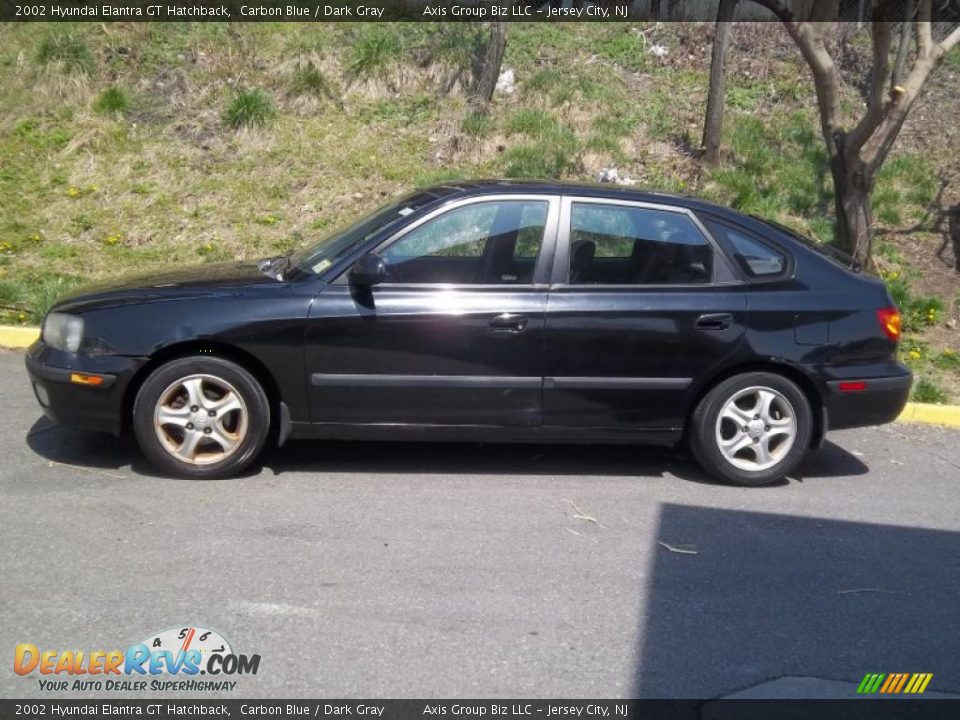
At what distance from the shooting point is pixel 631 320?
5570 mm

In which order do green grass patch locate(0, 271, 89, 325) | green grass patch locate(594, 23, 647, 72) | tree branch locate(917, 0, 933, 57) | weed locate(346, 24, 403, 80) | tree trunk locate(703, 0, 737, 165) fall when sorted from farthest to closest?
green grass patch locate(594, 23, 647, 72) < weed locate(346, 24, 403, 80) < tree trunk locate(703, 0, 737, 165) < tree branch locate(917, 0, 933, 57) < green grass patch locate(0, 271, 89, 325)

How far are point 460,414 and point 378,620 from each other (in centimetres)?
167

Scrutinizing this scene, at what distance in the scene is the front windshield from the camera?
5668 mm

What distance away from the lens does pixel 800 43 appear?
8977 mm

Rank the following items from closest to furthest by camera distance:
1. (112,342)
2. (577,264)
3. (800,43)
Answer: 1. (112,342)
2. (577,264)
3. (800,43)

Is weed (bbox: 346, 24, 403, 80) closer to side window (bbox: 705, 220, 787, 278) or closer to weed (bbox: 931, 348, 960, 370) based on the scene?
weed (bbox: 931, 348, 960, 370)

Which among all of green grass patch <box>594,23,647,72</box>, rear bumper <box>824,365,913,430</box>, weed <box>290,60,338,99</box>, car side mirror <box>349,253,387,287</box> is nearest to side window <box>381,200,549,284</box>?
car side mirror <box>349,253,387,287</box>

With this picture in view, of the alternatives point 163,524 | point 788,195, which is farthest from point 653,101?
point 163,524

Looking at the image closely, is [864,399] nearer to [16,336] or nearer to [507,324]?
[507,324]

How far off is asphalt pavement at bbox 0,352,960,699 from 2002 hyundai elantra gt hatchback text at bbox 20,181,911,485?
0.33 meters

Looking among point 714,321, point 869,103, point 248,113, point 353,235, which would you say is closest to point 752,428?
point 714,321

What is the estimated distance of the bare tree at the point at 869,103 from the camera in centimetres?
880

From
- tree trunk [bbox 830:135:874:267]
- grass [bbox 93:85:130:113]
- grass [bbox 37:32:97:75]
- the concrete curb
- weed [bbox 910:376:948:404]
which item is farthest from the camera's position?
grass [bbox 37:32:97:75]

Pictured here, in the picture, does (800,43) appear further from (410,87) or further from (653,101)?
(410,87)
